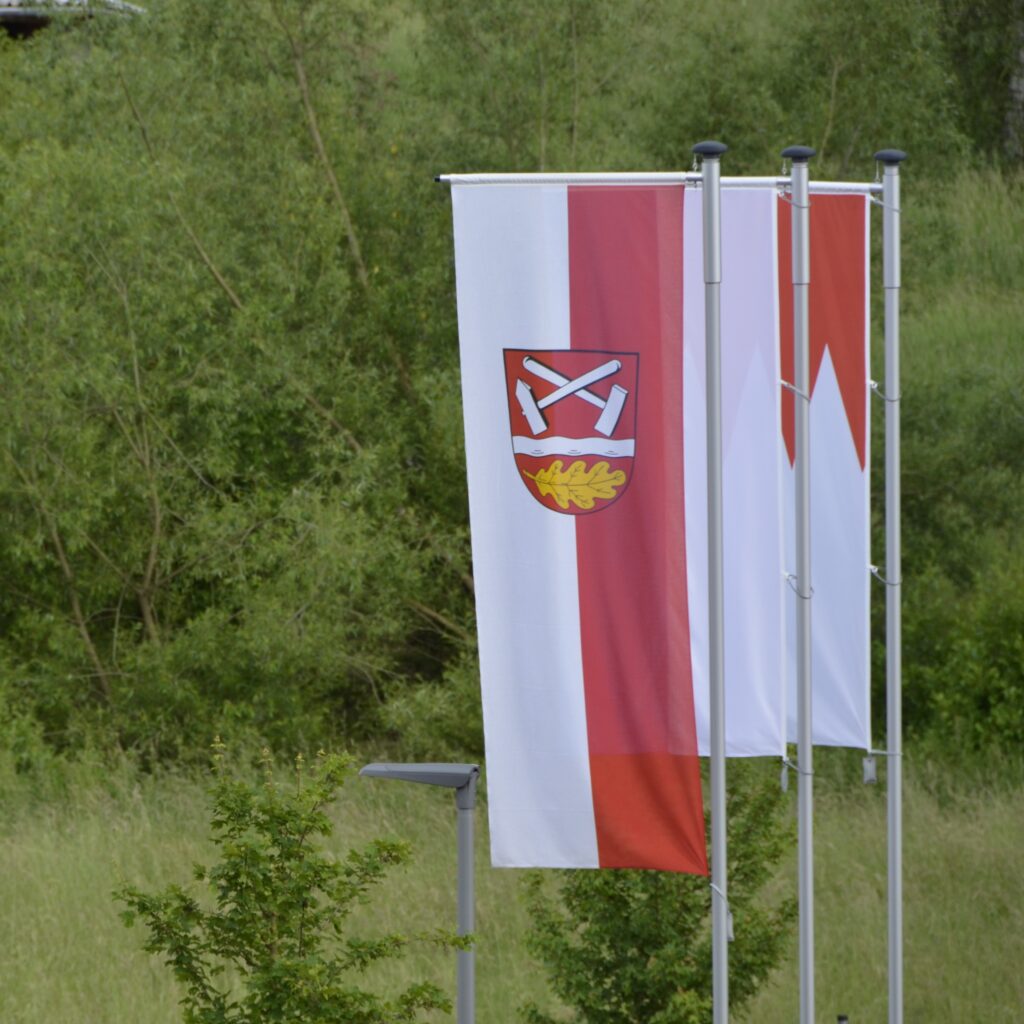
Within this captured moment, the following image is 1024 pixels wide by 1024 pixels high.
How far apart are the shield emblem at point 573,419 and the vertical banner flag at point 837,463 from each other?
46.9 inches

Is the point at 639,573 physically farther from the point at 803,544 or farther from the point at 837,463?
the point at 837,463

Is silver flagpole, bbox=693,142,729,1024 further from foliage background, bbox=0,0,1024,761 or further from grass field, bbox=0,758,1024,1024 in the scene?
foliage background, bbox=0,0,1024,761

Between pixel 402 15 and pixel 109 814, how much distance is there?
801cm

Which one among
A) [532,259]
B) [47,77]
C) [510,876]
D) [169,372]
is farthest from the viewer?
[47,77]

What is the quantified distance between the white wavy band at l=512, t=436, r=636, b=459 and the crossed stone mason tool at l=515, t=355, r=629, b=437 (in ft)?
0.13

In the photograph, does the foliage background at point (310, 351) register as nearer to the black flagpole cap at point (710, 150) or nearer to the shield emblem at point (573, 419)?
the shield emblem at point (573, 419)

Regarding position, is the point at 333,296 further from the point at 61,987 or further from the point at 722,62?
the point at 61,987

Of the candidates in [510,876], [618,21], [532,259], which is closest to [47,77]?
[618,21]

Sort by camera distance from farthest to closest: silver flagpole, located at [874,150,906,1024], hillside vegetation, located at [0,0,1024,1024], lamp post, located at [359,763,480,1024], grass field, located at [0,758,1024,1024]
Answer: hillside vegetation, located at [0,0,1024,1024] < grass field, located at [0,758,1024,1024] < silver flagpole, located at [874,150,906,1024] < lamp post, located at [359,763,480,1024]

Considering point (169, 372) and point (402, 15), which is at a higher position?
point (402, 15)

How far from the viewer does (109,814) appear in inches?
515

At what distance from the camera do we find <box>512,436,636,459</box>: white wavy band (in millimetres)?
6094

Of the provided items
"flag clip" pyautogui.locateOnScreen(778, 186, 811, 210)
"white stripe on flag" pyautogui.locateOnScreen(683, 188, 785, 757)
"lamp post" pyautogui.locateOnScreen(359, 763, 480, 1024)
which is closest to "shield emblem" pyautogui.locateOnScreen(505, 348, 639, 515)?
"white stripe on flag" pyautogui.locateOnScreen(683, 188, 785, 757)

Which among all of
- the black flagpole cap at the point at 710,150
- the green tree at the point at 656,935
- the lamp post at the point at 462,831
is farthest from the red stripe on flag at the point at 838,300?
the green tree at the point at 656,935
